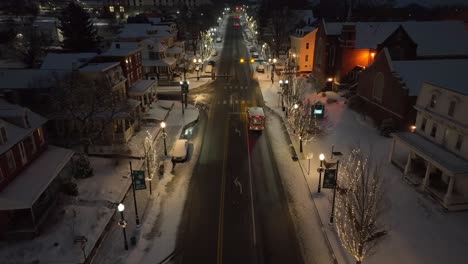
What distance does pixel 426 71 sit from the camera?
39812 millimetres

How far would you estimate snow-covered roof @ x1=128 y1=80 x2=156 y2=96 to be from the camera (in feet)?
160

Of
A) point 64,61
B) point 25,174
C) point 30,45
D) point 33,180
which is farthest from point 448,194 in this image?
point 30,45

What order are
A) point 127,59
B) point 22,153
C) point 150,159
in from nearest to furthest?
point 22,153, point 150,159, point 127,59

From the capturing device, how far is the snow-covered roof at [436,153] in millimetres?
26438

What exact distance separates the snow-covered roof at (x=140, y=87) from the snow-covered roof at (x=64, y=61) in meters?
7.06

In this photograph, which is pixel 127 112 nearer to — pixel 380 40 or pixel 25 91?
pixel 25 91

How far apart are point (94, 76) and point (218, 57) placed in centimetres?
5928

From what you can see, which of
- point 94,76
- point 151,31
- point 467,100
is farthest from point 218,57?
point 467,100

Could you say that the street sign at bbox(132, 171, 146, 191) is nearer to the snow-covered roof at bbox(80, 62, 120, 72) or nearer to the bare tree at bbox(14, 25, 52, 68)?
the snow-covered roof at bbox(80, 62, 120, 72)

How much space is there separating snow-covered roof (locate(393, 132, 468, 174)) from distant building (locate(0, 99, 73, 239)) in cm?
3060

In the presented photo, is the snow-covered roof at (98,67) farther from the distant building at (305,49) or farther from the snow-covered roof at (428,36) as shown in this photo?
the distant building at (305,49)

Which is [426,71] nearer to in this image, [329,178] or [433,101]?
[433,101]

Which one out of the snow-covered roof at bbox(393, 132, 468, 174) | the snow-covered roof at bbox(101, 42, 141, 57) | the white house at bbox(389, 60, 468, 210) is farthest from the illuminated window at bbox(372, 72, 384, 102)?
the snow-covered roof at bbox(101, 42, 141, 57)

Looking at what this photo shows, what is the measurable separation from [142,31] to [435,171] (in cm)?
7137
